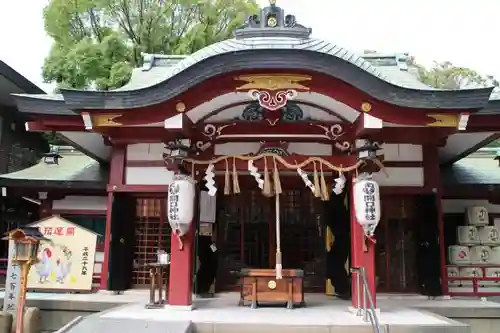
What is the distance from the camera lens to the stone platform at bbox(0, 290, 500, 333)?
650cm

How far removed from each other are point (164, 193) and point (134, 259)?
1.75m

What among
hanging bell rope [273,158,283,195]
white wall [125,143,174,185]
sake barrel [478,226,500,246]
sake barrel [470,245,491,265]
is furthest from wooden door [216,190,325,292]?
sake barrel [478,226,500,246]

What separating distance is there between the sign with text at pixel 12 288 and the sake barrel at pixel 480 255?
30.4 feet

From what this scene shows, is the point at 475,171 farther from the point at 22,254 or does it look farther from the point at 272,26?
the point at 22,254

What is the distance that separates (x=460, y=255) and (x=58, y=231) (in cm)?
863

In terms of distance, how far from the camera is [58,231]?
9.65 metres

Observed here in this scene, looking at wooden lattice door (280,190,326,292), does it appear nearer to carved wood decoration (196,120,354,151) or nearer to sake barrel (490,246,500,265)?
carved wood decoration (196,120,354,151)

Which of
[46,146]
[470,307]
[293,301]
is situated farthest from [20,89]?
[470,307]

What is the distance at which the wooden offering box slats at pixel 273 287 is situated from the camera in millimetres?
8078

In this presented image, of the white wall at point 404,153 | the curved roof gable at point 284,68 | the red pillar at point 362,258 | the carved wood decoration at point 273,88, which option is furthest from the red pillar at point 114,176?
the white wall at point 404,153

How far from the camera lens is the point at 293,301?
8094mm

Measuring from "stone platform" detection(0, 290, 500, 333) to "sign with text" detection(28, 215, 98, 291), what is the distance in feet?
0.90

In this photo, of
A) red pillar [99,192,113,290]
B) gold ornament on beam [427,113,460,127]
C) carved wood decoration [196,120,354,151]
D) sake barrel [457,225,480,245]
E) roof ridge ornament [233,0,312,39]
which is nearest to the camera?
gold ornament on beam [427,113,460,127]

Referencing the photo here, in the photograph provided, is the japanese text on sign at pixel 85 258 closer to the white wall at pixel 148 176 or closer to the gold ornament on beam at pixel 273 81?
the white wall at pixel 148 176
